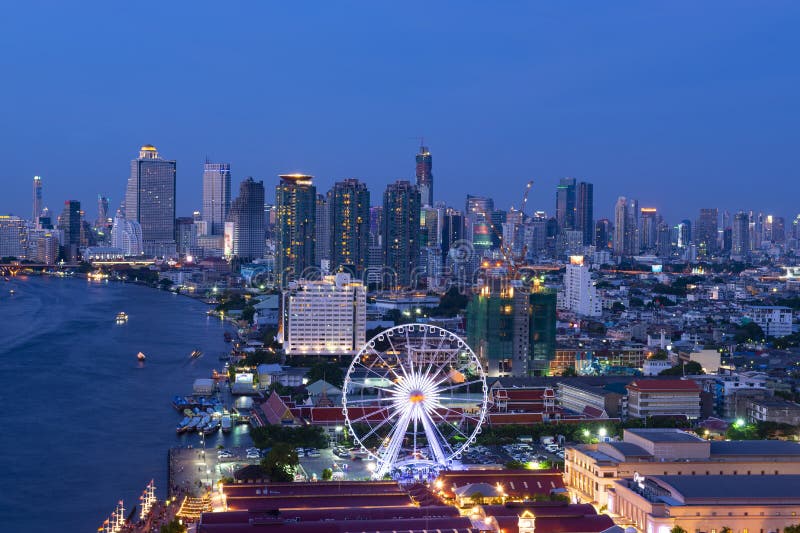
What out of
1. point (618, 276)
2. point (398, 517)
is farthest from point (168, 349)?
point (618, 276)

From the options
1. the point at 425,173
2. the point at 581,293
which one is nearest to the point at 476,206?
the point at 425,173

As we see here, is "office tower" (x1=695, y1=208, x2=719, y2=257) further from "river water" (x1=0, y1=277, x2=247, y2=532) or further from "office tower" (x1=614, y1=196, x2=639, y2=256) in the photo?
"river water" (x1=0, y1=277, x2=247, y2=532)

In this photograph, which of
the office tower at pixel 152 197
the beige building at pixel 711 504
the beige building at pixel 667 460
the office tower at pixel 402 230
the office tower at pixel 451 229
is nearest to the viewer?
the beige building at pixel 711 504

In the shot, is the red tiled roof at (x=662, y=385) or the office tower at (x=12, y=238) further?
the office tower at (x=12, y=238)

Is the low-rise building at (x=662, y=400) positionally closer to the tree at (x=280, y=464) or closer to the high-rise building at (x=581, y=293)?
the tree at (x=280, y=464)

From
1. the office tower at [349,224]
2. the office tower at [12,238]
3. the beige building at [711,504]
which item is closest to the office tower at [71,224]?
the office tower at [12,238]
